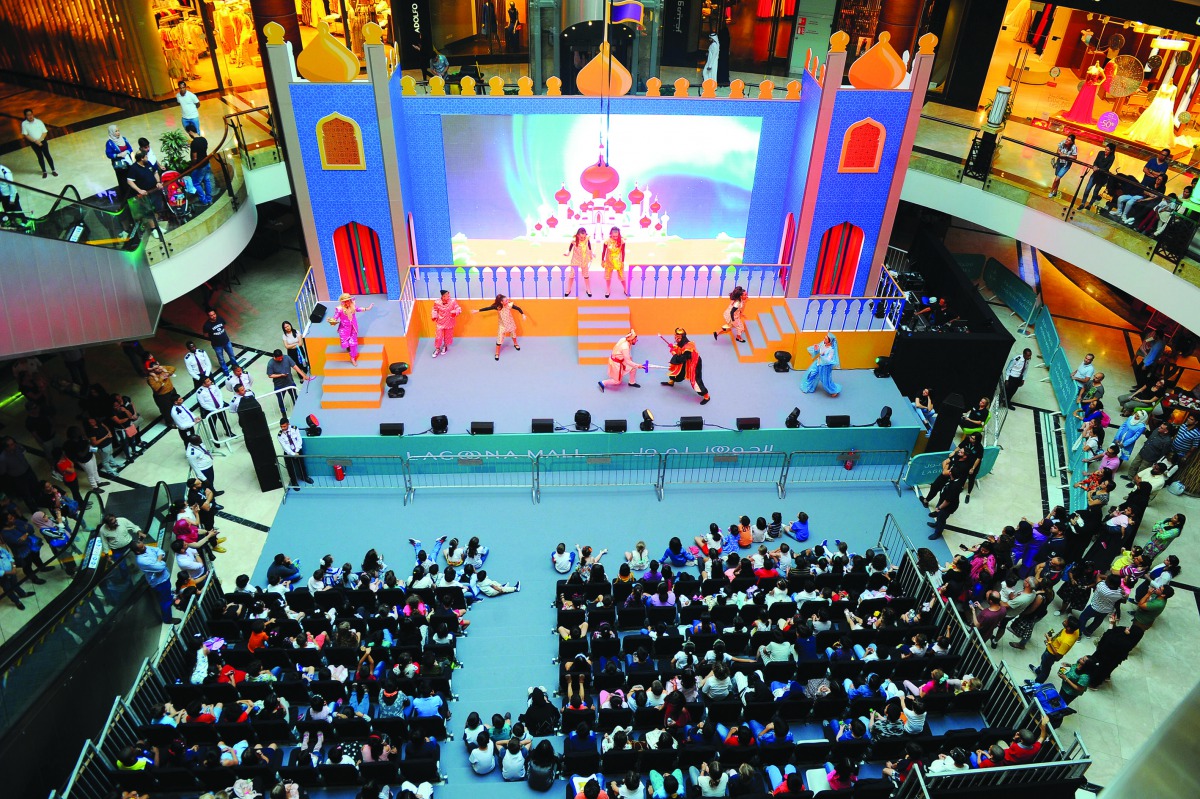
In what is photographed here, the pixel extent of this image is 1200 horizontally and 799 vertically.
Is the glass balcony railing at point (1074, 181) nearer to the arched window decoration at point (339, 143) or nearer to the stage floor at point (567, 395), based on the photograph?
the stage floor at point (567, 395)

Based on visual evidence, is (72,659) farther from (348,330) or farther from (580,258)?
(580,258)

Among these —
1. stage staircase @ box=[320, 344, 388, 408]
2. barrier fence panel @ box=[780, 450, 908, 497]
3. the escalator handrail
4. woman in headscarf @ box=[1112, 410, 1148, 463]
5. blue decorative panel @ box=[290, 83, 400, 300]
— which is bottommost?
barrier fence panel @ box=[780, 450, 908, 497]

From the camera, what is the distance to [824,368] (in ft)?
50.6

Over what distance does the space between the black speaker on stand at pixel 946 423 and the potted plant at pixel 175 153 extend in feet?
47.0

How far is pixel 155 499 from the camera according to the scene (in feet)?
39.0

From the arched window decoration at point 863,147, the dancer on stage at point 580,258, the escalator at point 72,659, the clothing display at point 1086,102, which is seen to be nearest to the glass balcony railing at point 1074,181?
the clothing display at point 1086,102

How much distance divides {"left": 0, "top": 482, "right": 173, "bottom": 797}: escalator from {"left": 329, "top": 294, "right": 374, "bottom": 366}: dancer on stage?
517 cm

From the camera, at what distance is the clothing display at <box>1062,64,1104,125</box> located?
19.7 metres

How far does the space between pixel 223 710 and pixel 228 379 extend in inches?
281

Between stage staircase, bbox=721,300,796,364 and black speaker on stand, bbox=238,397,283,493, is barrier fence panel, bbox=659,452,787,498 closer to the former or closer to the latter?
stage staircase, bbox=721,300,796,364

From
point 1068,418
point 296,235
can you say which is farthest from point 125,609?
point 1068,418

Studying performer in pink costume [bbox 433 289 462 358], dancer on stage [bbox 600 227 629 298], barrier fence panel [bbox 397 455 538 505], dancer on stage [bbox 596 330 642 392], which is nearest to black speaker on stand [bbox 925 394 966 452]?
dancer on stage [bbox 596 330 642 392]

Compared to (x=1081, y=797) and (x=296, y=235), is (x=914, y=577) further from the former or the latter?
(x=296, y=235)

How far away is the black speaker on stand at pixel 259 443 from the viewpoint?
13.0 m
